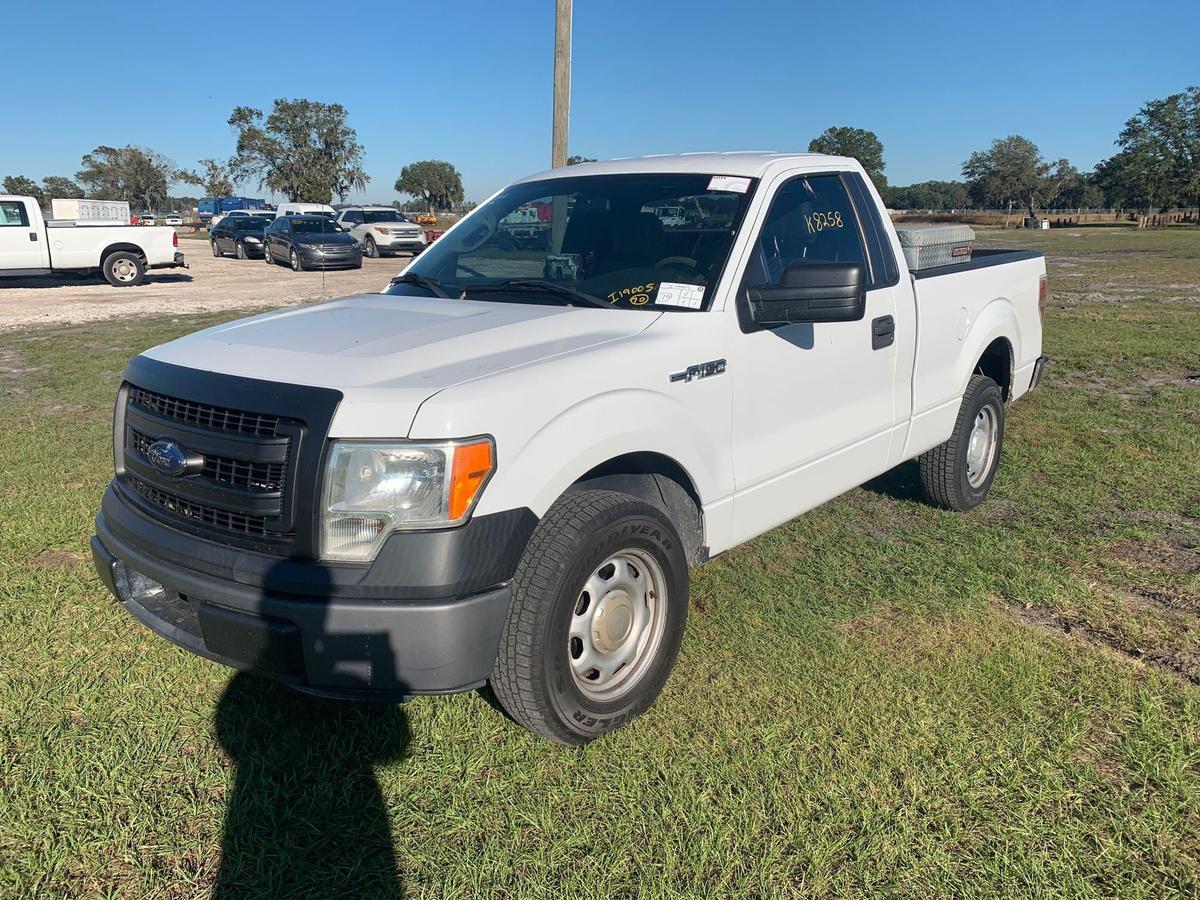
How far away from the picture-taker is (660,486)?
3.30 m

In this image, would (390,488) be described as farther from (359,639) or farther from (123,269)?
(123,269)

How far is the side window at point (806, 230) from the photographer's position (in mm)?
3648

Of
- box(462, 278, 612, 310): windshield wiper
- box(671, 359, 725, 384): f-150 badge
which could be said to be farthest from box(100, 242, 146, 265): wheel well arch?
box(671, 359, 725, 384): f-150 badge

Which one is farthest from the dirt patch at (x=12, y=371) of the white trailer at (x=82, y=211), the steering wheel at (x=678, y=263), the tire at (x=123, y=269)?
the white trailer at (x=82, y=211)

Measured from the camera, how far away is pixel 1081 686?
3309 millimetres

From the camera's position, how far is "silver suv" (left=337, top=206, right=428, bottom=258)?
98.9 ft

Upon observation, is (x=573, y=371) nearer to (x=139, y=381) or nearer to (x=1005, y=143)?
(x=139, y=381)

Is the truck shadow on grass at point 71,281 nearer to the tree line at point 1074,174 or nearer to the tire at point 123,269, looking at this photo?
the tire at point 123,269

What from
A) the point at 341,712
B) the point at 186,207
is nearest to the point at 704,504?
the point at 341,712

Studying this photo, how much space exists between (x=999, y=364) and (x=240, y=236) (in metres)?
30.9

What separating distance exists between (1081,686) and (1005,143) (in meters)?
124

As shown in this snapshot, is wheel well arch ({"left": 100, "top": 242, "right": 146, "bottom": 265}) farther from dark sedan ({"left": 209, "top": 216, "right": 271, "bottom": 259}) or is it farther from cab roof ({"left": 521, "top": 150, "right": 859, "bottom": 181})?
cab roof ({"left": 521, "top": 150, "right": 859, "bottom": 181})

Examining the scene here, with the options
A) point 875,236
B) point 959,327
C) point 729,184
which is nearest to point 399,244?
point 959,327

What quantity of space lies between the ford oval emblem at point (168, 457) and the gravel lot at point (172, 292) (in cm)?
998
